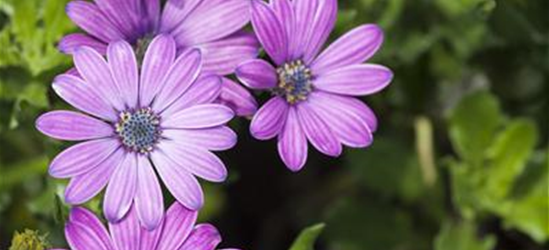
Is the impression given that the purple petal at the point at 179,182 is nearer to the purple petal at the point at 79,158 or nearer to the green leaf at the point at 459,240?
the purple petal at the point at 79,158

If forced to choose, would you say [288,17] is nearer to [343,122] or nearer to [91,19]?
[343,122]

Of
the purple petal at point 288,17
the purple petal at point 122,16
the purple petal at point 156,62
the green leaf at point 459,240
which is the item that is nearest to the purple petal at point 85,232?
the purple petal at point 156,62

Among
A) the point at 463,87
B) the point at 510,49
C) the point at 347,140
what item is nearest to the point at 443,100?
the point at 463,87

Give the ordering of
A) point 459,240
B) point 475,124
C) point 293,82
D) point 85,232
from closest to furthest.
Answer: point 85,232 < point 293,82 < point 459,240 < point 475,124

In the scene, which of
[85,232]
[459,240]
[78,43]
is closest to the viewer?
[85,232]

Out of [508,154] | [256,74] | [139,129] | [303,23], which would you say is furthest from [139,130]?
[508,154]

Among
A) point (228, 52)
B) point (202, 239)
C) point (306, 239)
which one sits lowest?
point (306, 239)

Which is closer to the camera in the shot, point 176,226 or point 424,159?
point 176,226
